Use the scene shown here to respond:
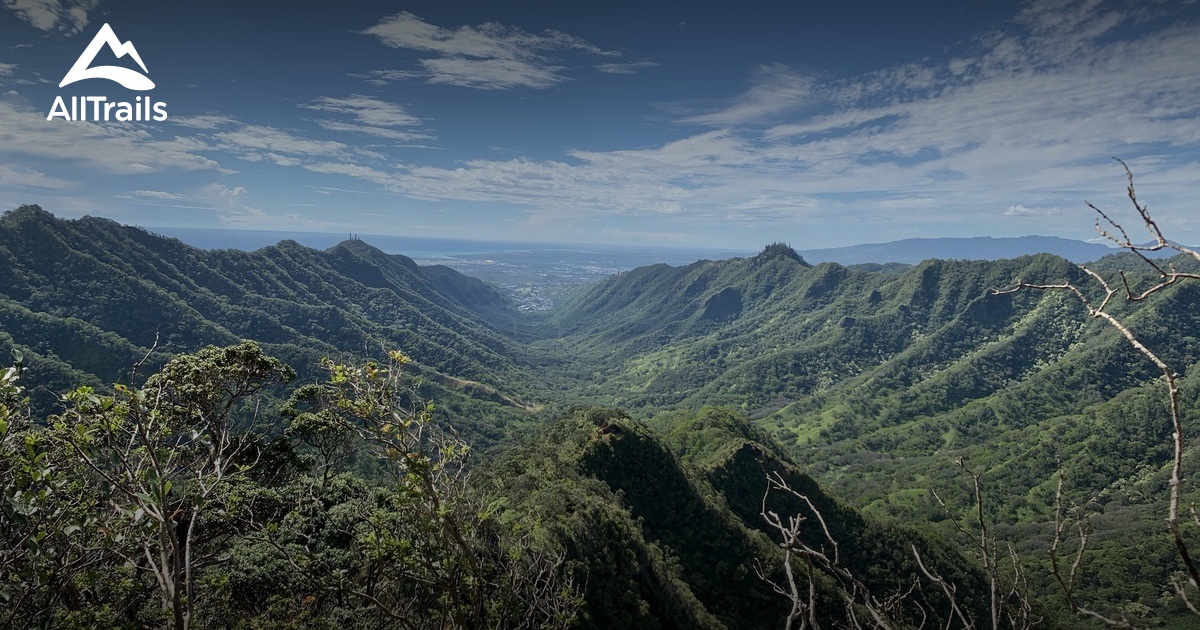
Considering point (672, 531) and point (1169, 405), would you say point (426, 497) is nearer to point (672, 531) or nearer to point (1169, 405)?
point (1169, 405)

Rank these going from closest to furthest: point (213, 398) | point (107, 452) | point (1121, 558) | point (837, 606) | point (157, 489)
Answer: point (157, 489) < point (107, 452) < point (213, 398) < point (837, 606) < point (1121, 558)

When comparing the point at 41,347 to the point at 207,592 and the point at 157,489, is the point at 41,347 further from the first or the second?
the point at 157,489

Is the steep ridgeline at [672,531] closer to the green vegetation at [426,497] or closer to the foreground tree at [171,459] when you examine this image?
the green vegetation at [426,497]

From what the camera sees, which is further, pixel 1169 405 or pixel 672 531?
pixel 672 531

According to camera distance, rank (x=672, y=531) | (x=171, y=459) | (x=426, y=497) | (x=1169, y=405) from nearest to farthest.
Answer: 1. (x=1169, y=405)
2. (x=426, y=497)
3. (x=171, y=459)
4. (x=672, y=531)

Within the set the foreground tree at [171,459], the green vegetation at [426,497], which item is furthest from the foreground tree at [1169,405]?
the foreground tree at [171,459]

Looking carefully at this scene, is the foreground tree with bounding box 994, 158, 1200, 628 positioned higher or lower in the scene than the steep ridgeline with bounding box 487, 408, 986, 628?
higher

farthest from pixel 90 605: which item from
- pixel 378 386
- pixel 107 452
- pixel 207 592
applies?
pixel 378 386

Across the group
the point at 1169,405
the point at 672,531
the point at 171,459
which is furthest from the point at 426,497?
the point at 672,531

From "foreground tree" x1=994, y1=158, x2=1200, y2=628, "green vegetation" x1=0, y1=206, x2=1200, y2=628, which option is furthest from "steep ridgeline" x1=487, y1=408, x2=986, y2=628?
"foreground tree" x1=994, y1=158, x2=1200, y2=628

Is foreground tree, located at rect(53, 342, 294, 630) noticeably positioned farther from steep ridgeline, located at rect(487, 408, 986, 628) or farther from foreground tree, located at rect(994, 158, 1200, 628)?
steep ridgeline, located at rect(487, 408, 986, 628)

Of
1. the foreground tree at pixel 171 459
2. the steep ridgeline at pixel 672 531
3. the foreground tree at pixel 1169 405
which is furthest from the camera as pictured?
the steep ridgeline at pixel 672 531
